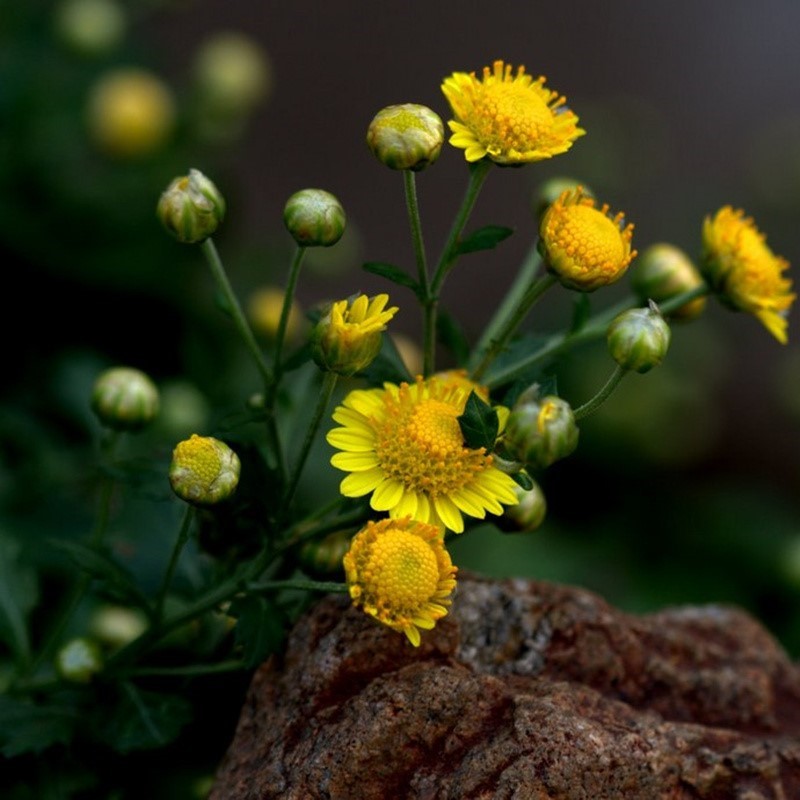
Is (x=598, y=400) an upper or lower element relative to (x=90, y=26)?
lower

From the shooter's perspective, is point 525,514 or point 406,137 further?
point 525,514

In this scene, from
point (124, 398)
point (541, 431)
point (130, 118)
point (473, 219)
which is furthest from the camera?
point (473, 219)

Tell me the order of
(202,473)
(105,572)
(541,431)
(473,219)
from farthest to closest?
(473,219) < (105,572) < (202,473) < (541,431)

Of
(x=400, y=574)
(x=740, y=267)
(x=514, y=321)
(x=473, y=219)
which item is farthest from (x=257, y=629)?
(x=473, y=219)

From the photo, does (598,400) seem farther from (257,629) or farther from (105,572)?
(105,572)

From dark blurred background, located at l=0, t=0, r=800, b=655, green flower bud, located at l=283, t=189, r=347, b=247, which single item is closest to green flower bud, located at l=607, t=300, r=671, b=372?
green flower bud, located at l=283, t=189, r=347, b=247

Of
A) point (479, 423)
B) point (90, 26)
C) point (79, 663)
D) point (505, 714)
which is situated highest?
point (90, 26)

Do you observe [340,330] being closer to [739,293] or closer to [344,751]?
[344,751]

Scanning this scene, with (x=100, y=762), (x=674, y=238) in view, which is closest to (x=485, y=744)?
(x=100, y=762)
